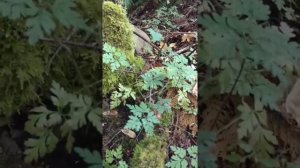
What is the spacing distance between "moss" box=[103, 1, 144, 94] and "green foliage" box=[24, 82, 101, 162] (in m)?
0.08

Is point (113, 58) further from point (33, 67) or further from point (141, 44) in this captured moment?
point (33, 67)

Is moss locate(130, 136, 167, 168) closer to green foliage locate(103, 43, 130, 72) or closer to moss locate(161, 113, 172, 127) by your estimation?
moss locate(161, 113, 172, 127)

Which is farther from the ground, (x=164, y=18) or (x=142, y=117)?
(x=164, y=18)

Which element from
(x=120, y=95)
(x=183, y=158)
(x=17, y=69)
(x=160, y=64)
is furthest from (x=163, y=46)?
(x=17, y=69)

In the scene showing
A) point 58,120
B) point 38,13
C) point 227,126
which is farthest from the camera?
point 227,126

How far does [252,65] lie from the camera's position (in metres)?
1.33

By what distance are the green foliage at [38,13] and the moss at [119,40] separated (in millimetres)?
91

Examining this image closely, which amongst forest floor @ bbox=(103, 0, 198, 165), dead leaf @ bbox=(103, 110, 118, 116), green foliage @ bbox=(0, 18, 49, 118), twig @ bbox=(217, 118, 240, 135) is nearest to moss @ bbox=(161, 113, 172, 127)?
forest floor @ bbox=(103, 0, 198, 165)

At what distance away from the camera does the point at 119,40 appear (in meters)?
1.28

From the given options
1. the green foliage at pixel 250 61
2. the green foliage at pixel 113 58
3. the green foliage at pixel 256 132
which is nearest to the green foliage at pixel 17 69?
the green foliage at pixel 113 58

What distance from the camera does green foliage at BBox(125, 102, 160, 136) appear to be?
1.28 meters

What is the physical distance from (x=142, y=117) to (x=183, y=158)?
14 centimetres

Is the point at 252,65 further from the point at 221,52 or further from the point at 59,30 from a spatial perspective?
the point at 59,30

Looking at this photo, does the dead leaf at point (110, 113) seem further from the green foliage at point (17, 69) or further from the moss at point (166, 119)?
the green foliage at point (17, 69)
